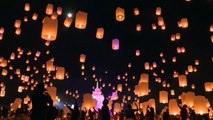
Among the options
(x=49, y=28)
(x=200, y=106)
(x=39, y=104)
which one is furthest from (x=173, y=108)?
(x=39, y=104)

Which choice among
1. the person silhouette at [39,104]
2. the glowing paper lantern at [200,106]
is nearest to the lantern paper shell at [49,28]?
the person silhouette at [39,104]

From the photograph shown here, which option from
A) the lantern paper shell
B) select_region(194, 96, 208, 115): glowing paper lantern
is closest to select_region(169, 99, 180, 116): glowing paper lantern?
select_region(194, 96, 208, 115): glowing paper lantern

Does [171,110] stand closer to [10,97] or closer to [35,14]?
[35,14]

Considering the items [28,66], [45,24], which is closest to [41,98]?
[45,24]

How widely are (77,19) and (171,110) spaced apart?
8008 mm

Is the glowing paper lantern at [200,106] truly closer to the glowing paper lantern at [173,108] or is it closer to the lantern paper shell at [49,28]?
the glowing paper lantern at [173,108]

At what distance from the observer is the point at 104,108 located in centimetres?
1023

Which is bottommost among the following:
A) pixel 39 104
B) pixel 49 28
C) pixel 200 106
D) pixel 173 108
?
pixel 39 104

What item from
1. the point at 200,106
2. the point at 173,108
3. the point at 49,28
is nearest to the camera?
the point at 49,28

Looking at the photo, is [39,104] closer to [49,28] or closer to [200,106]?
[49,28]

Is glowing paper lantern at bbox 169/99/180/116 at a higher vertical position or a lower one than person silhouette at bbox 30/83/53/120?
higher

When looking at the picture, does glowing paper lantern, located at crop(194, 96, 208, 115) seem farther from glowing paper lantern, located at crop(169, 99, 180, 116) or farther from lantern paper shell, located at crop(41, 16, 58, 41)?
lantern paper shell, located at crop(41, 16, 58, 41)

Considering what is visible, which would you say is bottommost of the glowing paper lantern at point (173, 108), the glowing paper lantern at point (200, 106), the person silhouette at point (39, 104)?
the person silhouette at point (39, 104)

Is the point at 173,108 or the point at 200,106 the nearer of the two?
the point at 200,106
